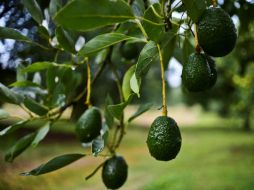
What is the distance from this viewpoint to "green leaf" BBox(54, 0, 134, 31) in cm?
50

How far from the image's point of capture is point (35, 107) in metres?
0.91

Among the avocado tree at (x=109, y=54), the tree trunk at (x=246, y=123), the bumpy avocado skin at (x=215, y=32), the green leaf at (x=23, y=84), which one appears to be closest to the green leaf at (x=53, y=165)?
the avocado tree at (x=109, y=54)

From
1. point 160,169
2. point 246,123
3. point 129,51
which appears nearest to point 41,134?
point 129,51

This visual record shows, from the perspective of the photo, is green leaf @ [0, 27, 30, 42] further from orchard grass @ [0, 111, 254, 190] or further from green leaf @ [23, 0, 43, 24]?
orchard grass @ [0, 111, 254, 190]

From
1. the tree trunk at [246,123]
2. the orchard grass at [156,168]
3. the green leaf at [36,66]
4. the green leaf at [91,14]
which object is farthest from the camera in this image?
the tree trunk at [246,123]

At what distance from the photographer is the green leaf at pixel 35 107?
0.88 metres

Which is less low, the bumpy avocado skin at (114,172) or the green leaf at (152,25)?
the green leaf at (152,25)

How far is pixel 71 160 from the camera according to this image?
824 mm

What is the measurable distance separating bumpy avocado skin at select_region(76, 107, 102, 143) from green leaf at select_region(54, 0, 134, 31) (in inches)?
13.5

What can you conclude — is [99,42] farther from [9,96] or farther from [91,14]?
[9,96]

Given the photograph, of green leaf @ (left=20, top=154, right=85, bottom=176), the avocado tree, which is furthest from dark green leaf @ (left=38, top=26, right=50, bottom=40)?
green leaf @ (left=20, top=154, right=85, bottom=176)

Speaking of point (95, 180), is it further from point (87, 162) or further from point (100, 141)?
point (100, 141)

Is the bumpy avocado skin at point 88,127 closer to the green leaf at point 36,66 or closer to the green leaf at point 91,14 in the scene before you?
the green leaf at point 36,66

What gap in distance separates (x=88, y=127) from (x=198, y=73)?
30 cm
